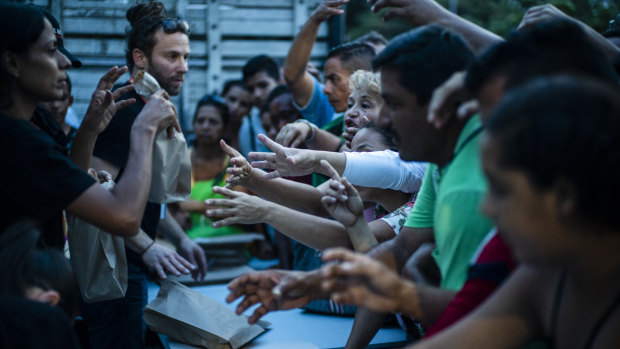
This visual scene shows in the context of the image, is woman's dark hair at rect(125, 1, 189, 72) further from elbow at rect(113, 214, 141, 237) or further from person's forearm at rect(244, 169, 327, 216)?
elbow at rect(113, 214, 141, 237)

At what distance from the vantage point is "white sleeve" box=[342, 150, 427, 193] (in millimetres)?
2332

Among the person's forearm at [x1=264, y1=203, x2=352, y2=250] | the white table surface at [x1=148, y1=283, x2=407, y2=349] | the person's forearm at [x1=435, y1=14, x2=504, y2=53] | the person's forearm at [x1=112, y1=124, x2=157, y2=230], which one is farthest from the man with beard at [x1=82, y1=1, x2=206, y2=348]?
the person's forearm at [x1=435, y1=14, x2=504, y2=53]

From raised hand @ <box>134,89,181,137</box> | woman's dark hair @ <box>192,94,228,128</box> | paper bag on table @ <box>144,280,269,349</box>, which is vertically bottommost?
paper bag on table @ <box>144,280,269,349</box>

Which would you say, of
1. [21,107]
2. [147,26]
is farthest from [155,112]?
[147,26]

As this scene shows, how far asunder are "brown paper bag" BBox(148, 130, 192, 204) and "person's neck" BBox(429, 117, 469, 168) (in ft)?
4.75

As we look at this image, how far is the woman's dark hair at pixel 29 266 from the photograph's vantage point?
58.4 inches

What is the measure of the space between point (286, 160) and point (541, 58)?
1.19m

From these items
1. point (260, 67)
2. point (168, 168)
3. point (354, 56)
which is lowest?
point (260, 67)

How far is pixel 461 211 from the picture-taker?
1365 mm

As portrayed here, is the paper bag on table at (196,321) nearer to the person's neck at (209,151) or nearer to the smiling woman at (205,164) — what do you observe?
the smiling woman at (205,164)

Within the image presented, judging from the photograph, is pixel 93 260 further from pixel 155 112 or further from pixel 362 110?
pixel 362 110

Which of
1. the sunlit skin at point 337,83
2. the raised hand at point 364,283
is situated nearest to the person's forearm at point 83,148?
the raised hand at point 364,283

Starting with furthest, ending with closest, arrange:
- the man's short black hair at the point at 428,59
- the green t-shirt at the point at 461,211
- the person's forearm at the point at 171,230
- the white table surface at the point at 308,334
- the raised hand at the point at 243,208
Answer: the person's forearm at the point at 171,230 < the white table surface at the point at 308,334 < the raised hand at the point at 243,208 < the man's short black hair at the point at 428,59 < the green t-shirt at the point at 461,211

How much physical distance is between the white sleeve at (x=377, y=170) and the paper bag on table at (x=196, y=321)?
777mm
